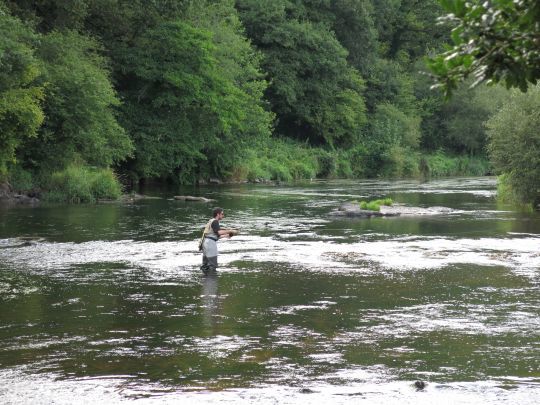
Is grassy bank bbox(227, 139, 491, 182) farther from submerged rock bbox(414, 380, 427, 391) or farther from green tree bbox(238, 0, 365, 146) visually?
submerged rock bbox(414, 380, 427, 391)

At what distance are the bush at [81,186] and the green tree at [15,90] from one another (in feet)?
14.8

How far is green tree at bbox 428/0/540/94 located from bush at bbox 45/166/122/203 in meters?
37.1

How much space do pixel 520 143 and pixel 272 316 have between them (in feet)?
81.0

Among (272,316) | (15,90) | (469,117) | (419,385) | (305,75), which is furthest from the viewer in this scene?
(469,117)

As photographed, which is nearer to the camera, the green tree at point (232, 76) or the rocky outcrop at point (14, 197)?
the rocky outcrop at point (14, 197)

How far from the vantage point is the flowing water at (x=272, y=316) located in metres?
10.5

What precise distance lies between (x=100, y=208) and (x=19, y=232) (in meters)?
10.8

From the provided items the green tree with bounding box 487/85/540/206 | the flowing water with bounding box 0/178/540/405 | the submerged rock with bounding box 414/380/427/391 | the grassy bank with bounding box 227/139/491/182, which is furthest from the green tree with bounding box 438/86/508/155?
the submerged rock with bounding box 414/380/427/391

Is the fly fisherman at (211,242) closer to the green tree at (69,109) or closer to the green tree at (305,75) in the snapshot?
the green tree at (69,109)

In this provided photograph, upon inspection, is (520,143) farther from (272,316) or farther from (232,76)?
(232,76)

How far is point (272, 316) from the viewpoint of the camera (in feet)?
48.6

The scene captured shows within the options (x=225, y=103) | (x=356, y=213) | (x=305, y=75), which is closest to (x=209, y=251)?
(x=356, y=213)

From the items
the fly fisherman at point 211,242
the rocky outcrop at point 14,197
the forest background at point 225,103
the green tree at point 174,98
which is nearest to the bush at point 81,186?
the forest background at point 225,103

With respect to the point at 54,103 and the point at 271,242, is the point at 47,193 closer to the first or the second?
the point at 54,103
